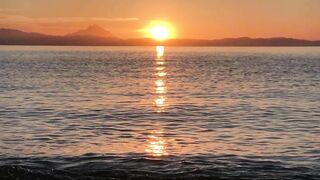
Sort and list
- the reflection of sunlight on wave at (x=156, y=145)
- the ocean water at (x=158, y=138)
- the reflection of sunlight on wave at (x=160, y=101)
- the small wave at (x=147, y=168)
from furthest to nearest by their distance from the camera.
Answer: the reflection of sunlight on wave at (x=160, y=101)
the reflection of sunlight on wave at (x=156, y=145)
the ocean water at (x=158, y=138)
the small wave at (x=147, y=168)

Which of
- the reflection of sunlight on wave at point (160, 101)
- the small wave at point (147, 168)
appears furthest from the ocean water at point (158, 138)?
the reflection of sunlight on wave at point (160, 101)

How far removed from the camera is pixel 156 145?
27.0 m

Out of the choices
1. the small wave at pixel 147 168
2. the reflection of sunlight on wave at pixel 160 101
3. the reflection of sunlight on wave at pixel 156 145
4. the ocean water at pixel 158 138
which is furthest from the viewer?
the reflection of sunlight on wave at pixel 160 101

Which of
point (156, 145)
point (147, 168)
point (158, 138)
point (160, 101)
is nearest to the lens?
point (147, 168)

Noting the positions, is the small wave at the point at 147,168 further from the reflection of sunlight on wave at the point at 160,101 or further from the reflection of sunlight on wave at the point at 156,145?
the reflection of sunlight on wave at the point at 160,101

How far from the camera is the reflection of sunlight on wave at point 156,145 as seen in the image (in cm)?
2484

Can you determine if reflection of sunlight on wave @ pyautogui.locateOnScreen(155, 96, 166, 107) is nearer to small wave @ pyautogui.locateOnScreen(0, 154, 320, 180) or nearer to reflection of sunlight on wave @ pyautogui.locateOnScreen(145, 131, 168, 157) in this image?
reflection of sunlight on wave @ pyautogui.locateOnScreen(145, 131, 168, 157)

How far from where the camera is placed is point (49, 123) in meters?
34.0

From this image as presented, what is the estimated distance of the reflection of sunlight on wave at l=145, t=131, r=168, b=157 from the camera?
978 inches

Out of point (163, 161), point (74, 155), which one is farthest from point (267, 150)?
point (74, 155)

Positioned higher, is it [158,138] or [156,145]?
[156,145]

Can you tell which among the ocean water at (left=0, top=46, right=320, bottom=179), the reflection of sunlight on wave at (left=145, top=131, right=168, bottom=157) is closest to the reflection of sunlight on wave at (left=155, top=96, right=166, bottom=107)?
the ocean water at (left=0, top=46, right=320, bottom=179)

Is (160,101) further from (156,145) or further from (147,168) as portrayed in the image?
(147,168)

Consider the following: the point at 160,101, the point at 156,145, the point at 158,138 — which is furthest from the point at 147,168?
the point at 160,101
